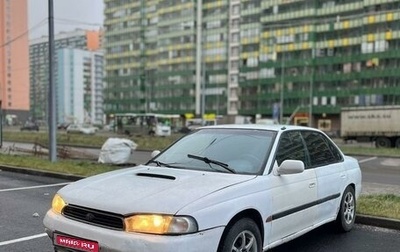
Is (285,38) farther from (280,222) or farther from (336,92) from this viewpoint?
(280,222)

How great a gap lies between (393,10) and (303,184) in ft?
247

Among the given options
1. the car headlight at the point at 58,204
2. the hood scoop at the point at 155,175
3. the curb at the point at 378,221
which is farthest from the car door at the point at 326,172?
the car headlight at the point at 58,204

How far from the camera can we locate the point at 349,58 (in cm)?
7806

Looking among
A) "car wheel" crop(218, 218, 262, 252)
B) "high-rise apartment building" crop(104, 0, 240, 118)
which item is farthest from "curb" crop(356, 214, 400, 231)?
"high-rise apartment building" crop(104, 0, 240, 118)

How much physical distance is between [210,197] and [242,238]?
1.89 feet

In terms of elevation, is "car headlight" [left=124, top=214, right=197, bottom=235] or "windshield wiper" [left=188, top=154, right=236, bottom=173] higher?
"windshield wiper" [left=188, top=154, right=236, bottom=173]

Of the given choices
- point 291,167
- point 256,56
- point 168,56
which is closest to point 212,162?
point 291,167

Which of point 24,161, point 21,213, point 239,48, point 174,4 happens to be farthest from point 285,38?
point 21,213

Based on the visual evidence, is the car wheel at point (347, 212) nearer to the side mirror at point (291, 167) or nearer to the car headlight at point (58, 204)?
the side mirror at point (291, 167)

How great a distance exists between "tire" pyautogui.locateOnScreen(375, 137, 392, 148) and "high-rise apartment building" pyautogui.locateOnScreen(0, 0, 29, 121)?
85.1 ft

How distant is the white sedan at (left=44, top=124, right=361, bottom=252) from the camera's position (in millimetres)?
3689

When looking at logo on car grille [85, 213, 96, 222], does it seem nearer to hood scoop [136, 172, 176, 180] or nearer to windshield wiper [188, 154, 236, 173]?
hood scoop [136, 172, 176, 180]

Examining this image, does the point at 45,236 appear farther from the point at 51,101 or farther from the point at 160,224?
the point at 51,101

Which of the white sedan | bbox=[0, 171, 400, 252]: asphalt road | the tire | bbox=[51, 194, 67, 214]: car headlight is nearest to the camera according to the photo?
the white sedan
